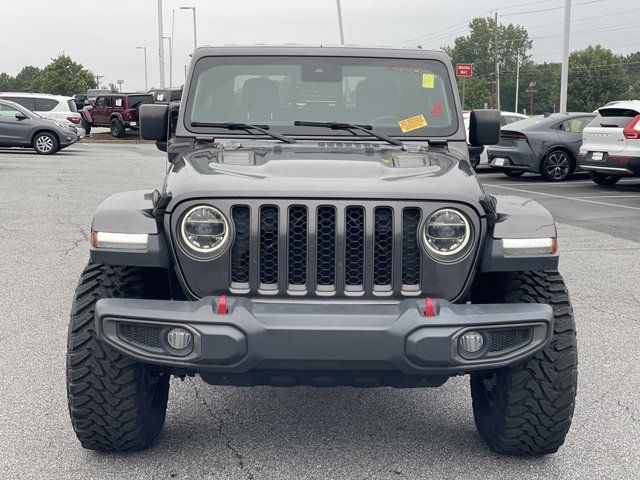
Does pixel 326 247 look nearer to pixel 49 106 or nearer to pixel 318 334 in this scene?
pixel 318 334

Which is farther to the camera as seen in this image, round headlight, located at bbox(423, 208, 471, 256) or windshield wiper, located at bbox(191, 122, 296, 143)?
windshield wiper, located at bbox(191, 122, 296, 143)

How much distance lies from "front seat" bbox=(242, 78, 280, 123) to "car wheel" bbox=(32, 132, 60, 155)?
73.8 ft

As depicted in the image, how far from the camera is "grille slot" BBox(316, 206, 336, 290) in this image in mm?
3555

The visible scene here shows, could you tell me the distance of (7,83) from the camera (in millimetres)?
170375

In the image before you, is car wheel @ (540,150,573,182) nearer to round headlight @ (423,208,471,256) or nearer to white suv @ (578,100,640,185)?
white suv @ (578,100,640,185)

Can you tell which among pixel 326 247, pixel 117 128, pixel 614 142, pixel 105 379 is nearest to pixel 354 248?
pixel 326 247

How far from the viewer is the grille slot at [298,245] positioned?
11.6ft

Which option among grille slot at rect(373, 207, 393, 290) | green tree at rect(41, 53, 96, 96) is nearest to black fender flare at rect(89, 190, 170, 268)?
grille slot at rect(373, 207, 393, 290)

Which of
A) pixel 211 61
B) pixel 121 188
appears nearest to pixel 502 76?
pixel 121 188

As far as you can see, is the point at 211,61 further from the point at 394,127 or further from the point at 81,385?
the point at 81,385

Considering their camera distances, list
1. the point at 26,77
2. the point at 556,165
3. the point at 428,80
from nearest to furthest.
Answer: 1. the point at 428,80
2. the point at 556,165
3. the point at 26,77

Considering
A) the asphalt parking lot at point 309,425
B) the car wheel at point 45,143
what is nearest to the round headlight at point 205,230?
the asphalt parking lot at point 309,425

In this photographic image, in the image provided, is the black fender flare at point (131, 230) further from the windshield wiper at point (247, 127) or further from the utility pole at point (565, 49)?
the utility pole at point (565, 49)

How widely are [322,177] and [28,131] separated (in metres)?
23.9
